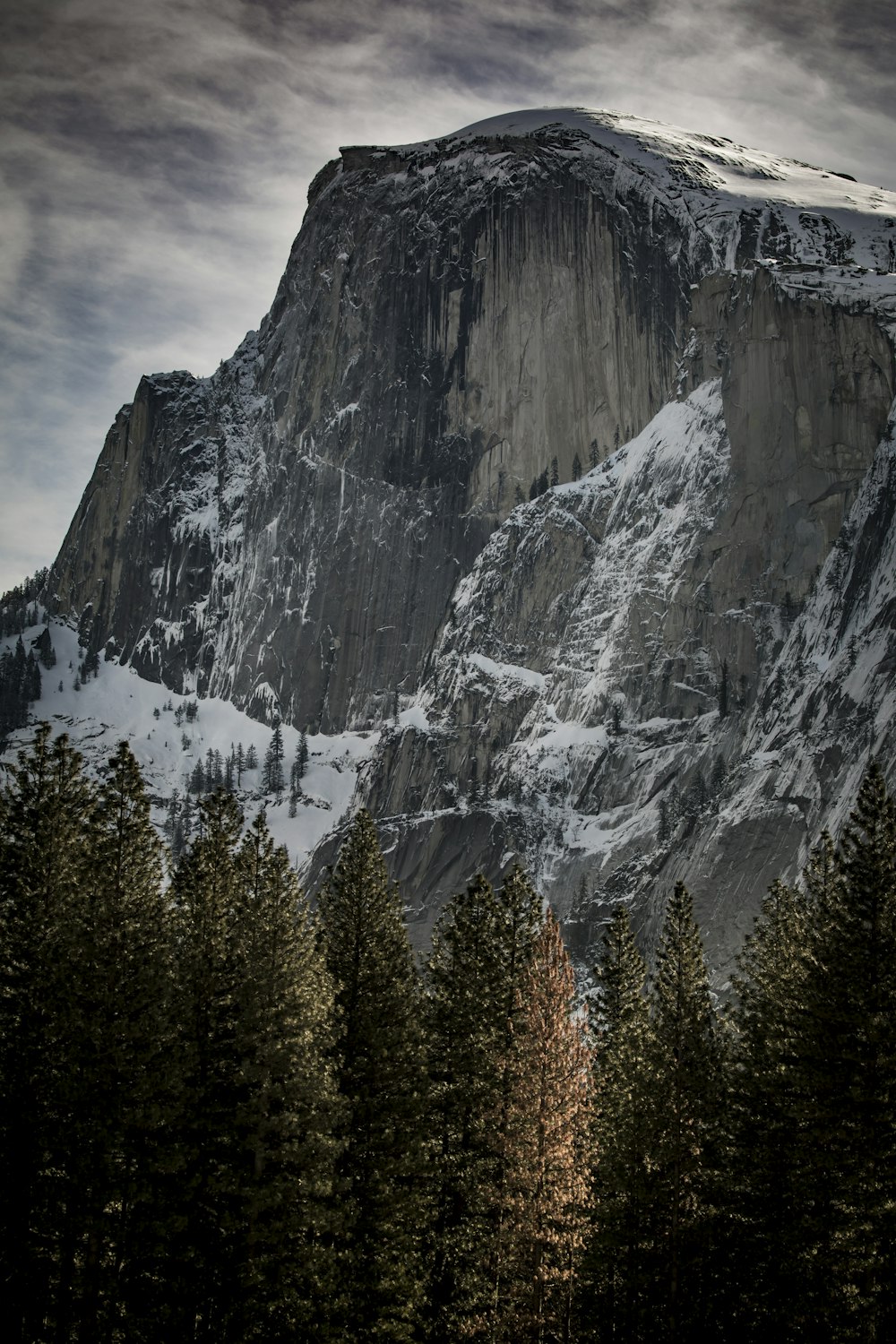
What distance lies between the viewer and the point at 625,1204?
46.7 m

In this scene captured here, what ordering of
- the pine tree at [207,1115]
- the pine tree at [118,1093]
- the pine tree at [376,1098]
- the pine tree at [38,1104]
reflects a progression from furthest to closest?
the pine tree at [376,1098], the pine tree at [38,1104], the pine tree at [207,1115], the pine tree at [118,1093]

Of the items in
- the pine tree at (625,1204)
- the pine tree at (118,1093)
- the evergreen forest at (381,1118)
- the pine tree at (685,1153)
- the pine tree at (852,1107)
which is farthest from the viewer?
the pine tree at (625,1204)

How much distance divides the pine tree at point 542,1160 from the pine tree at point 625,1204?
1.39m

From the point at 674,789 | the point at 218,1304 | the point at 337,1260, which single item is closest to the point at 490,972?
the point at 337,1260

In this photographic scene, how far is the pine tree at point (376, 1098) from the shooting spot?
141ft

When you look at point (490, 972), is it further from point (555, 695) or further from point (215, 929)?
point (555, 695)

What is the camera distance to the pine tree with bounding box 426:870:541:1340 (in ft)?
148

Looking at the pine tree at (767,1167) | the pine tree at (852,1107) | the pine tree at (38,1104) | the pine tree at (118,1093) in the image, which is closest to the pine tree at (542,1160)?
the pine tree at (767,1167)

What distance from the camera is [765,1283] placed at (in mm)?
44719

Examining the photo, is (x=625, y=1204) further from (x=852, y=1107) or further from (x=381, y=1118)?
(x=852, y=1107)

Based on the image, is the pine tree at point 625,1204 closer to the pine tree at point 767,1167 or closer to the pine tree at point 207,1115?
the pine tree at point 767,1167

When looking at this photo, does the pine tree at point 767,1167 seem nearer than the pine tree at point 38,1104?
No

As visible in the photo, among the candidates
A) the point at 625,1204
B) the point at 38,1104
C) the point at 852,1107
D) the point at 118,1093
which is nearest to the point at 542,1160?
the point at 625,1204

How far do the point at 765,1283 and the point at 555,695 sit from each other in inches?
5354
